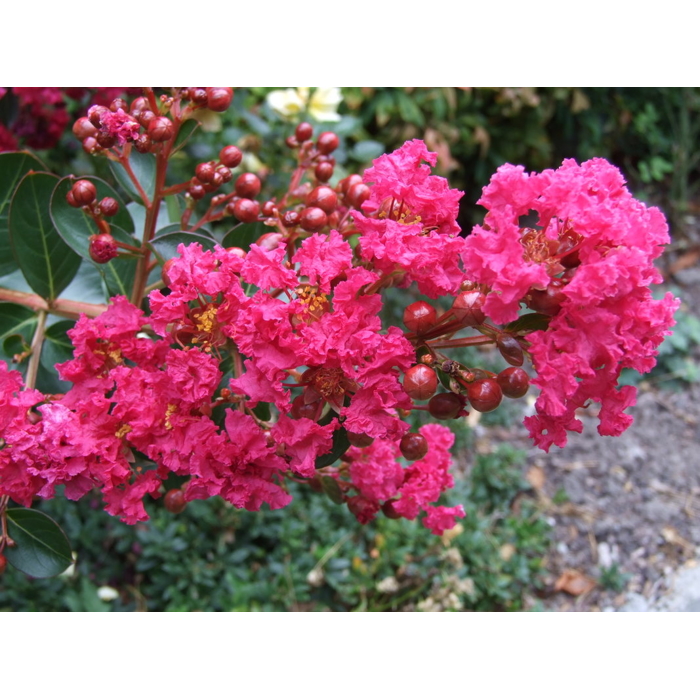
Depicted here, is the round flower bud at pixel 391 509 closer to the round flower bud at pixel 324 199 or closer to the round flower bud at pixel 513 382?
the round flower bud at pixel 513 382

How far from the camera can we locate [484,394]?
0.84 meters

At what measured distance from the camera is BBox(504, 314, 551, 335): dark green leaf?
842 millimetres

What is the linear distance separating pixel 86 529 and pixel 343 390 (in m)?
1.61

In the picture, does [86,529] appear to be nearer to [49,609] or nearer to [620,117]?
[49,609]

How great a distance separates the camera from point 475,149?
12.3ft

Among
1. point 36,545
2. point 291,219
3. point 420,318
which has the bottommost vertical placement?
point 36,545

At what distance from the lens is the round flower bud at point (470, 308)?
2.68ft

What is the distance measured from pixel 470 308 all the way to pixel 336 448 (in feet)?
1.02

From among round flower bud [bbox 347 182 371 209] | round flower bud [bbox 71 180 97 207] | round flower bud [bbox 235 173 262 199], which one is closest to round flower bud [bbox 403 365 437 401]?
round flower bud [bbox 347 182 371 209]

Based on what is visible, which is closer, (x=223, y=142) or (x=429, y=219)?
(x=429, y=219)

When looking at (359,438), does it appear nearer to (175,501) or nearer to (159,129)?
(175,501)

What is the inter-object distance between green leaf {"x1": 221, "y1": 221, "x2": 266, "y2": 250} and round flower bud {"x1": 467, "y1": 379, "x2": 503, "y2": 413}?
56cm

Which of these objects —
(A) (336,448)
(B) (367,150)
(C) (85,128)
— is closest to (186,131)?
(C) (85,128)

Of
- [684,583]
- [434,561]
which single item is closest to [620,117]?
[684,583]
